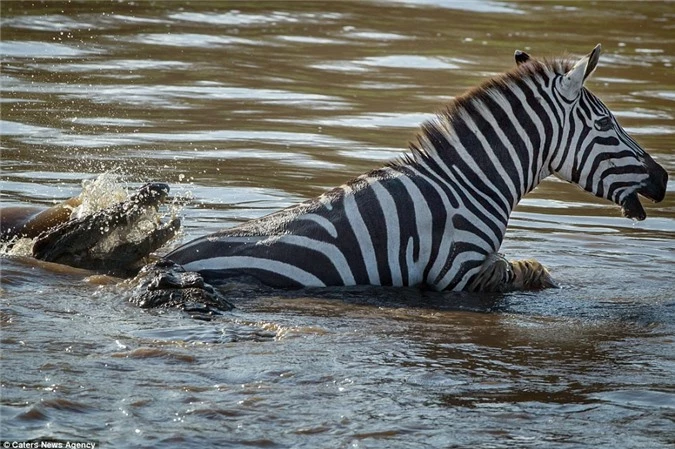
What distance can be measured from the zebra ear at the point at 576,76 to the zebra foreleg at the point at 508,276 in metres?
1.18

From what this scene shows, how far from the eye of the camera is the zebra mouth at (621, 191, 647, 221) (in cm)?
820

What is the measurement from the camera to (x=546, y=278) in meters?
8.14

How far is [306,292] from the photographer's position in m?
7.52

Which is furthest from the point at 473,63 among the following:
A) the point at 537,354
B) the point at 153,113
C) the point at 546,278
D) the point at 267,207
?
the point at 537,354

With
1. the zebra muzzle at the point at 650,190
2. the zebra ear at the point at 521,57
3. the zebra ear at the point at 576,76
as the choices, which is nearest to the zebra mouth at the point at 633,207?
the zebra muzzle at the point at 650,190

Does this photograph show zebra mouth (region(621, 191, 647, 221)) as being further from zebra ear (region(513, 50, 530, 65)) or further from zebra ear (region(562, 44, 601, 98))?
zebra ear (region(513, 50, 530, 65))

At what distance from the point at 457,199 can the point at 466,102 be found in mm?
Answer: 688

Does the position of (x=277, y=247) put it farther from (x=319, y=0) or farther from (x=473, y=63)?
(x=319, y=0)

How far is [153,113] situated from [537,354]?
8.22 metres

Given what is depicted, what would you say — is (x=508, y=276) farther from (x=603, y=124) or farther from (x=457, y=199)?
(x=603, y=124)

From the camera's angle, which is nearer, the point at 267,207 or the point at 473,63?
the point at 267,207

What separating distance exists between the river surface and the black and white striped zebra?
0.68 feet

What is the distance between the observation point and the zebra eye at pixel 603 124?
26.6 ft

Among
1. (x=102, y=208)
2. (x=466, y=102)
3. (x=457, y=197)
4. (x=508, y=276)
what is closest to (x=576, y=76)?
(x=466, y=102)
